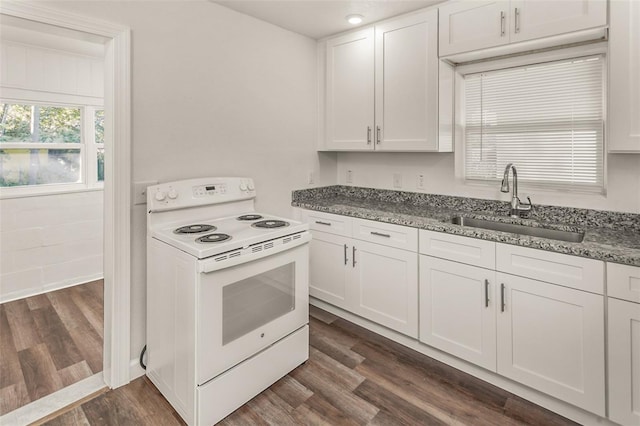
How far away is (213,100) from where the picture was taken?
7.90 feet

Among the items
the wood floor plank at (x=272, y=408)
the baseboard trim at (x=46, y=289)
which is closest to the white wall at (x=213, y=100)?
the wood floor plank at (x=272, y=408)

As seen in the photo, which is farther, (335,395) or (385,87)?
(385,87)

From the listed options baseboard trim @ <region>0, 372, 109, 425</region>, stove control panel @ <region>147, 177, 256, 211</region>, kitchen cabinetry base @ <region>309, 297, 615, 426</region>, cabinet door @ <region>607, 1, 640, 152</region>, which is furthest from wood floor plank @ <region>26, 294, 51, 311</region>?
cabinet door @ <region>607, 1, 640, 152</region>

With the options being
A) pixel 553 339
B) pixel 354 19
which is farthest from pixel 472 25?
pixel 553 339

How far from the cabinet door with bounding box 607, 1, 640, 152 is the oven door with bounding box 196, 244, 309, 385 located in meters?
1.78

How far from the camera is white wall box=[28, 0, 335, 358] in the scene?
2.06 metres

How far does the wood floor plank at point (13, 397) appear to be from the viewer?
1.83m

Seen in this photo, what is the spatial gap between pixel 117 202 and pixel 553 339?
7.96 ft

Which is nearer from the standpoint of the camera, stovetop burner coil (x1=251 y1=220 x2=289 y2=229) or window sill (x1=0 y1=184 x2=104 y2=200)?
stovetop burner coil (x1=251 y1=220 x2=289 y2=229)

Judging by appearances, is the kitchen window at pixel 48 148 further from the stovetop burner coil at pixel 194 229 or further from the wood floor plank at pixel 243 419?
the wood floor plank at pixel 243 419

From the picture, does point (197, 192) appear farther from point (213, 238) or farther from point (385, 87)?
point (385, 87)

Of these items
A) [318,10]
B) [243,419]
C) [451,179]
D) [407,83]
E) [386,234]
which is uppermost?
[318,10]

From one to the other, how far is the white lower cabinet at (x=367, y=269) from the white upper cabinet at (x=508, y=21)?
128 centimetres

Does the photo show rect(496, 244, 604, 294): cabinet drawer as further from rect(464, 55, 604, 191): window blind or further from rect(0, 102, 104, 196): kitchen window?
rect(0, 102, 104, 196): kitchen window
